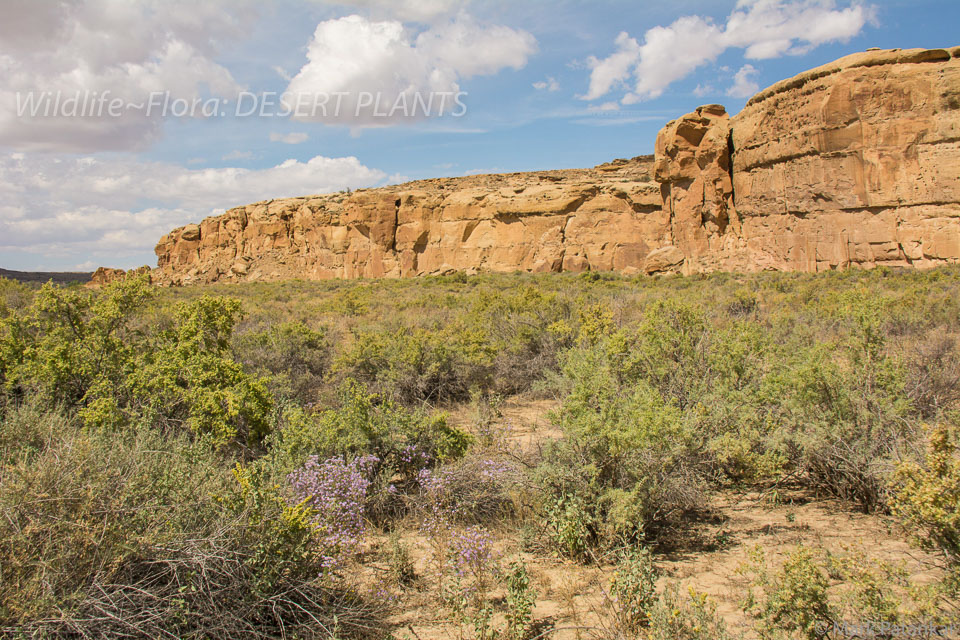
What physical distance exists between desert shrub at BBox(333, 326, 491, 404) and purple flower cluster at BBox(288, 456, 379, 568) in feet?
11.9

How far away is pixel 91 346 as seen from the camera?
589cm

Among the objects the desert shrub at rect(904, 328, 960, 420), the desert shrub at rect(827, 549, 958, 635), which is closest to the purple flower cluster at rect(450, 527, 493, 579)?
the desert shrub at rect(827, 549, 958, 635)

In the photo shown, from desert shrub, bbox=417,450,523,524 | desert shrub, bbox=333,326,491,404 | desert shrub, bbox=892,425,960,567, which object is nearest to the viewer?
desert shrub, bbox=892,425,960,567

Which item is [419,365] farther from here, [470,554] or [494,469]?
[470,554]

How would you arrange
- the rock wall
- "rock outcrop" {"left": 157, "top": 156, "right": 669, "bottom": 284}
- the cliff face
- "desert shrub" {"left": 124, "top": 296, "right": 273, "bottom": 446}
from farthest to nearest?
"rock outcrop" {"left": 157, "top": 156, "right": 669, "bottom": 284}, the cliff face, the rock wall, "desert shrub" {"left": 124, "top": 296, "right": 273, "bottom": 446}

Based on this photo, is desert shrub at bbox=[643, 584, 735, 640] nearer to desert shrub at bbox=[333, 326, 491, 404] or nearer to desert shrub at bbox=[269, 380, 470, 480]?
desert shrub at bbox=[269, 380, 470, 480]

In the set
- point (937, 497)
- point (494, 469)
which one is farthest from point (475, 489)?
point (937, 497)

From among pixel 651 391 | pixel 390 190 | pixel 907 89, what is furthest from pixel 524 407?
pixel 390 190

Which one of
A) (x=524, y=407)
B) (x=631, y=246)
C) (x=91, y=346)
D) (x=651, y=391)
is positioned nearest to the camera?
(x=651, y=391)

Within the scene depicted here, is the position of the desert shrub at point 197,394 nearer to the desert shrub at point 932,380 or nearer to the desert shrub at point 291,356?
the desert shrub at point 291,356

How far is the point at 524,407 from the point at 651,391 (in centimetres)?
366

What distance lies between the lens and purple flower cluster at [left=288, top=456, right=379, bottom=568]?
3619 mm

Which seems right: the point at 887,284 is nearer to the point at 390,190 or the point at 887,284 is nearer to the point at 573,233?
the point at 573,233

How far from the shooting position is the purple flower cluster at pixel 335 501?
362cm
